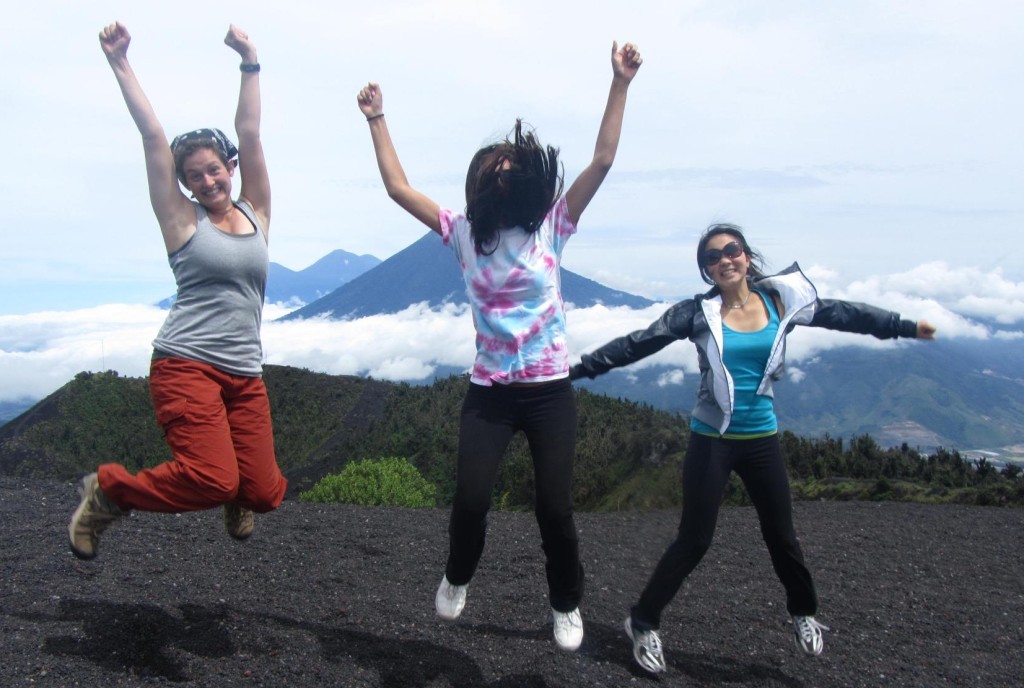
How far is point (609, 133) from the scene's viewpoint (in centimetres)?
434

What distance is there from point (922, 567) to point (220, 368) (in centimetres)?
631

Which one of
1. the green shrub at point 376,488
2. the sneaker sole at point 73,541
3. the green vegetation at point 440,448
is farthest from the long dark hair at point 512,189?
the green vegetation at point 440,448

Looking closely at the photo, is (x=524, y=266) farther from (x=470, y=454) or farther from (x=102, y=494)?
(x=102, y=494)

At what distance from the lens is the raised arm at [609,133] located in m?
4.34

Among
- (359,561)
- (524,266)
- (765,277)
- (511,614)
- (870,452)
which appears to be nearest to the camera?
(524,266)

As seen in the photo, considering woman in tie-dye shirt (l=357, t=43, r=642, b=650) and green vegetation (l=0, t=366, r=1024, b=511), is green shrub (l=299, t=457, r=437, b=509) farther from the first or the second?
woman in tie-dye shirt (l=357, t=43, r=642, b=650)

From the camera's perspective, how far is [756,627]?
19.0 ft

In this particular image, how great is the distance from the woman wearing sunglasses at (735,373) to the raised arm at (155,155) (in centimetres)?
210

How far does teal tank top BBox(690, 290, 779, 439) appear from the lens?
451 cm

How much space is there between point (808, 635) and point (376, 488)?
648 cm

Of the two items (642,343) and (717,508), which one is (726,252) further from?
(717,508)

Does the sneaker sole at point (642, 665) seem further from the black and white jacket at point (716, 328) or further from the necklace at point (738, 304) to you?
the necklace at point (738, 304)

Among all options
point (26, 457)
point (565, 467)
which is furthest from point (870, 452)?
point (26, 457)

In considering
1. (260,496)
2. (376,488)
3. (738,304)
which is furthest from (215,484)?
(376,488)
